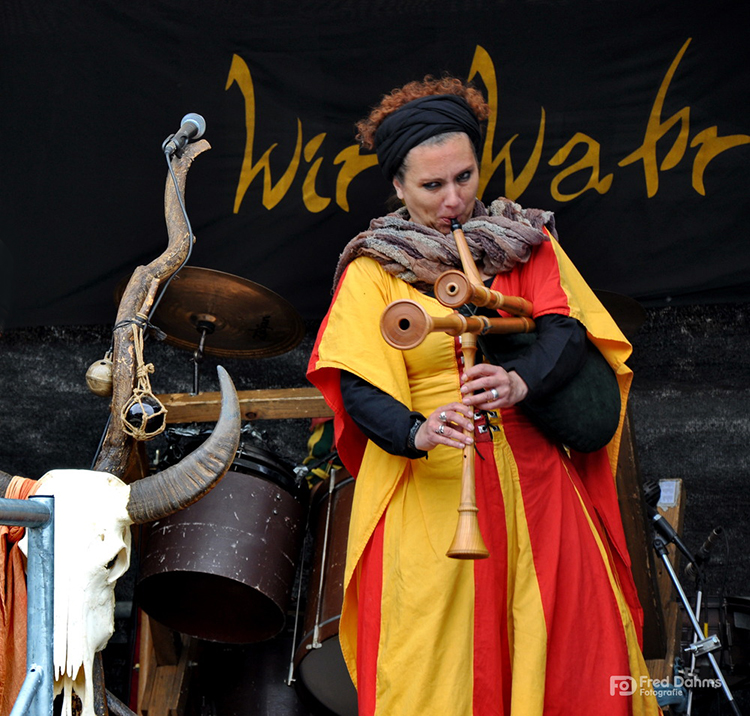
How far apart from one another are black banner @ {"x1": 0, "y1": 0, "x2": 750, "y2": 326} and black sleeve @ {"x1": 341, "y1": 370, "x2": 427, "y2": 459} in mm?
2084

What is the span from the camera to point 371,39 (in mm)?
4223

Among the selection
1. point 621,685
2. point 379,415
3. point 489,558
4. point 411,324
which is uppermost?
point 411,324

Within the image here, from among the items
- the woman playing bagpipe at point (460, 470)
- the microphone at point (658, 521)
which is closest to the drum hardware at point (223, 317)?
the woman playing bagpipe at point (460, 470)

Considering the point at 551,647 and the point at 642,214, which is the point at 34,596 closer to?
the point at 551,647

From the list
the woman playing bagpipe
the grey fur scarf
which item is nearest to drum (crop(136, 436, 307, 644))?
the woman playing bagpipe

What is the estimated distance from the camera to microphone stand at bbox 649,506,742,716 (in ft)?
12.2

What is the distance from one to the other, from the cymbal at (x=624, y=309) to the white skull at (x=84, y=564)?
Answer: 2.37m

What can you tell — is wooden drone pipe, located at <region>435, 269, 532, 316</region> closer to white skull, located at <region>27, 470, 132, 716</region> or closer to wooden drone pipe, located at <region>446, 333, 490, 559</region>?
wooden drone pipe, located at <region>446, 333, 490, 559</region>

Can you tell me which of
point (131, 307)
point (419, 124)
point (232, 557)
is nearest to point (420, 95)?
point (419, 124)

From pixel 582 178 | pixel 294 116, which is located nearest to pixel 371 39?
pixel 294 116

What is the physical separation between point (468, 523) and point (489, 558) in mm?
271

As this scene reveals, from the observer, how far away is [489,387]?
235 cm

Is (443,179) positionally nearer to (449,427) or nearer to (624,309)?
(449,427)

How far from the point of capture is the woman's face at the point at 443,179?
8.98ft
